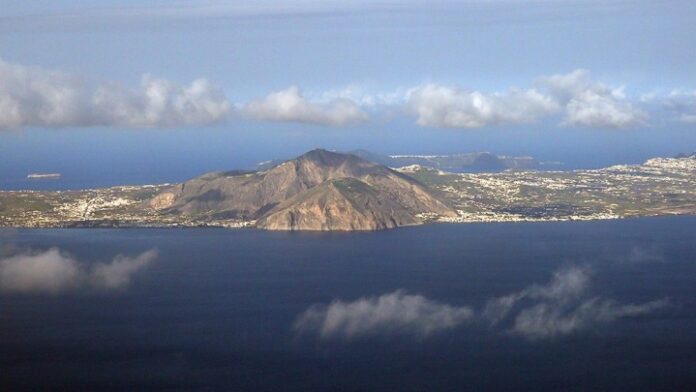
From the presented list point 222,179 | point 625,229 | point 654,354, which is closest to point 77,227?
point 222,179

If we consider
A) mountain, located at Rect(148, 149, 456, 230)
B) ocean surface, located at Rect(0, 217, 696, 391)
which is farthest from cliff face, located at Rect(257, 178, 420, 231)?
ocean surface, located at Rect(0, 217, 696, 391)

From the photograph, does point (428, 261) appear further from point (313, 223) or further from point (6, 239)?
point (6, 239)

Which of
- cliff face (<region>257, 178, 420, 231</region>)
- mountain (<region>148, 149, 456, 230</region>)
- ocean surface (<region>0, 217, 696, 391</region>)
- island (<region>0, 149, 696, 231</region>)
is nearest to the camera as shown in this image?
ocean surface (<region>0, 217, 696, 391</region>)

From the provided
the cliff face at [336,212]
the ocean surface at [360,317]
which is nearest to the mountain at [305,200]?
the cliff face at [336,212]

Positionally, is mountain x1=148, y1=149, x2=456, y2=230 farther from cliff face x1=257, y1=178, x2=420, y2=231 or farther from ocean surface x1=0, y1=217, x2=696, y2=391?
ocean surface x1=0, y1=217, x2=696, y2=391

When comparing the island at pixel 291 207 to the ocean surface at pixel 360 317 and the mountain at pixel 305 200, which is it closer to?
the mountain at pixel 305 200
